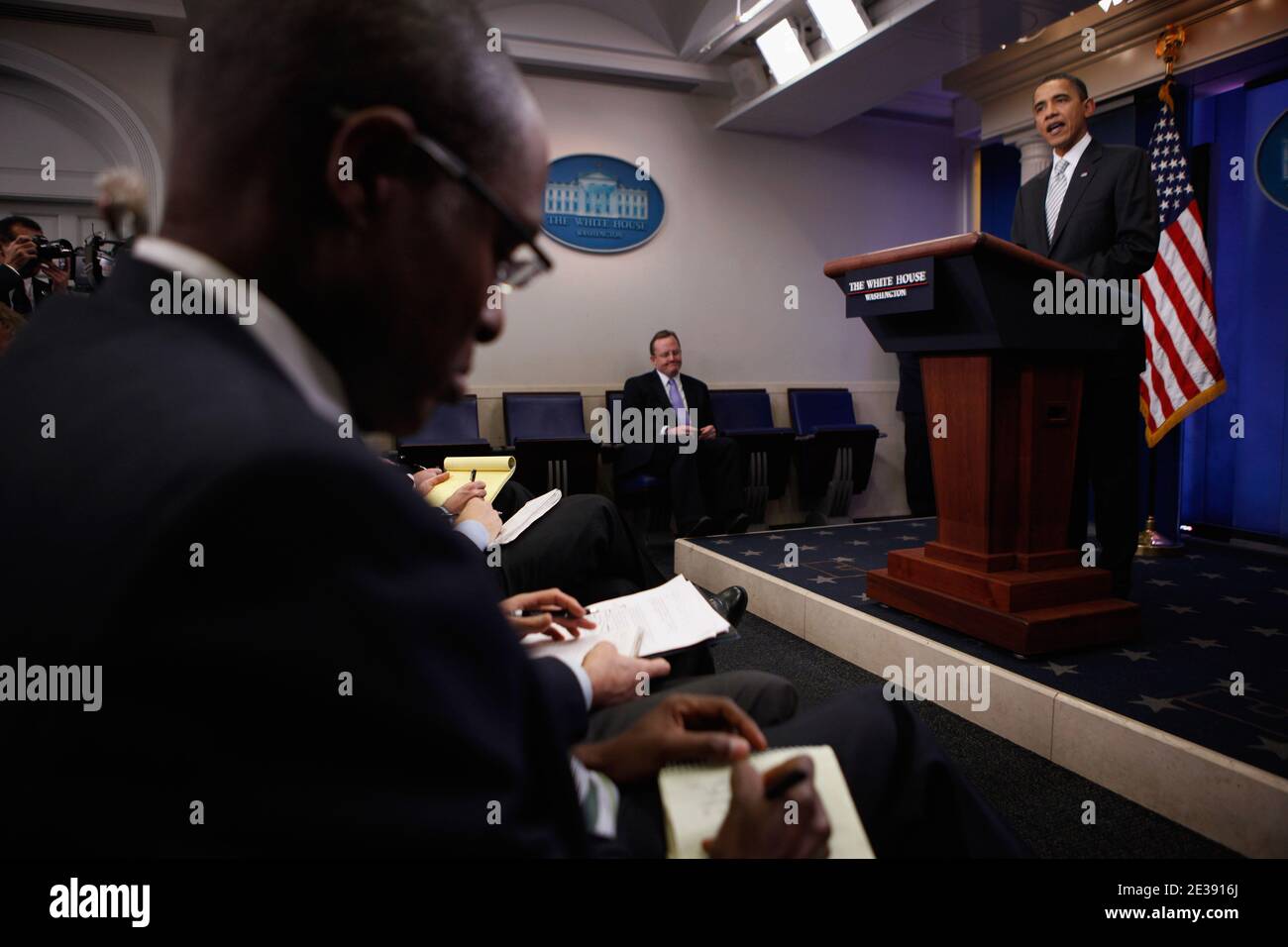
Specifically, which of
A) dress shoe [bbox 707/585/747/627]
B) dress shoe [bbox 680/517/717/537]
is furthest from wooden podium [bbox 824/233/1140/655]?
dress shoe [bbox 680/517/717/537]

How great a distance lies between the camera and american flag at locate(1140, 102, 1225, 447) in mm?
3793

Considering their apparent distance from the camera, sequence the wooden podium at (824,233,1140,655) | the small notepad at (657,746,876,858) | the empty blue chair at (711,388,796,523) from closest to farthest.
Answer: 1. the small notepad at (657,746,876,858)
2. the wooden podium at (824,233,1140,655)
3. the empty blue chair at (711,388,796,523)

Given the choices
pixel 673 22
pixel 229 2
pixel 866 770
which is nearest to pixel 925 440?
pixel 673 22

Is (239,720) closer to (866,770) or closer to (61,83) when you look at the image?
(866,770)

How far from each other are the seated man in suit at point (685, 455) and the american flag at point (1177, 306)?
2.20 meters

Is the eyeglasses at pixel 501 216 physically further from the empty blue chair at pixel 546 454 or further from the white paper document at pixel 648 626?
the empty blue chair at pixel 546 454

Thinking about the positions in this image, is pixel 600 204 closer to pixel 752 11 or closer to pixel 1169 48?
pixel 752 11

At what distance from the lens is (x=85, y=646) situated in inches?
15.6

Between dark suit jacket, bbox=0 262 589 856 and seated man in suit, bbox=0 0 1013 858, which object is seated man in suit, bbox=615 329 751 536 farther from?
dark suit jacket, bbox=0 262 589 856

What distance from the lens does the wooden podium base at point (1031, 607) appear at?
2221 millimetres

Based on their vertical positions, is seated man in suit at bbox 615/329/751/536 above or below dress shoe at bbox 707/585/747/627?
above

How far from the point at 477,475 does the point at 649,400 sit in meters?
2.68

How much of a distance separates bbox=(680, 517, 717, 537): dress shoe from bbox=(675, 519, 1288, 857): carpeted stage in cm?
108
